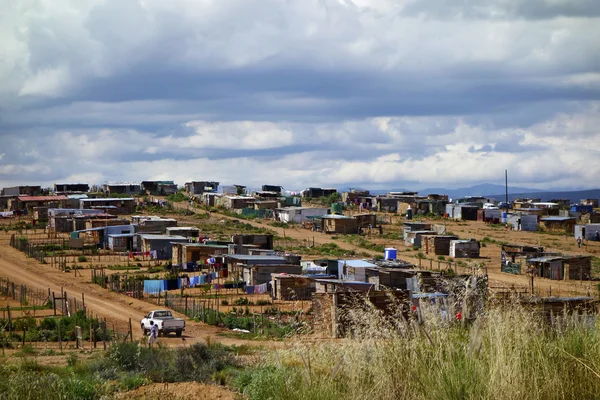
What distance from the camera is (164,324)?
2858cm

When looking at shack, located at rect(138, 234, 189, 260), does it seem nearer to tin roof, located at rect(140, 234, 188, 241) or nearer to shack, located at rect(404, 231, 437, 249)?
tin roof, located at rect(140, 234, 188, 241)

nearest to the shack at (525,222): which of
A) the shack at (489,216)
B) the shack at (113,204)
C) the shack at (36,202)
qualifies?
the shack at (489,216)

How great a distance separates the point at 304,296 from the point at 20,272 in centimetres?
1952

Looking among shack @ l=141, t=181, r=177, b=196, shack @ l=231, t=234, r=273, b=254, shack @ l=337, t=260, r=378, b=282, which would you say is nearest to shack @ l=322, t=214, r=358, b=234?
shack @ l=231, t=234, r=273, b=254

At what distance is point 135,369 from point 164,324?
9.44 m

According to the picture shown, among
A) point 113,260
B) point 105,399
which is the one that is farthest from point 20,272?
point 105,399

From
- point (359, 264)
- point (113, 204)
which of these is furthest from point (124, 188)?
point (359, 264)

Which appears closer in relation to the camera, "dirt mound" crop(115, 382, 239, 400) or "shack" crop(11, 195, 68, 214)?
"dirt mound" crop(115, 382, 239, 400)

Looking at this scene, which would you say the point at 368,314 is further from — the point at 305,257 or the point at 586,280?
the point at 305,257

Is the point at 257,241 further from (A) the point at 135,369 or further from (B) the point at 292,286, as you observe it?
(A) the point at 135,369

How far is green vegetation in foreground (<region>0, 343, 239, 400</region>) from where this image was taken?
15086mm

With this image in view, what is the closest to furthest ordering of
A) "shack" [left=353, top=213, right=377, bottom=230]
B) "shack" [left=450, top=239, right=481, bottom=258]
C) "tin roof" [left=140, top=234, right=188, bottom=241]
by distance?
"tin roof" [left=140, top=234, right=188, bottom=241] < "shack" [left=450, top=239, right=481, bottom=258] < "shack" [left=353, top=213, right=377, bottom=230]

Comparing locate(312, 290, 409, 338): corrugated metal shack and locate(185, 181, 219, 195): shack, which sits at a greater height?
locate(185, 181, 219, 195): shack

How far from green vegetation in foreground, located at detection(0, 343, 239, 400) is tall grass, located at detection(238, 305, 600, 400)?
199 inches
